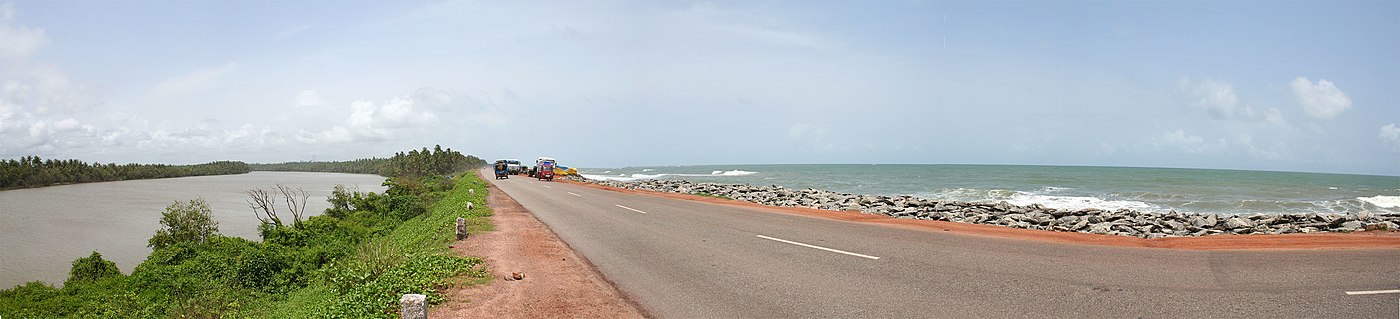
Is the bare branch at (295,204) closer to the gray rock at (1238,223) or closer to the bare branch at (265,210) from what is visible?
the bare branch at (265,210)

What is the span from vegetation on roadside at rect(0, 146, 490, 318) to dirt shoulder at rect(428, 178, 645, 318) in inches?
20.9

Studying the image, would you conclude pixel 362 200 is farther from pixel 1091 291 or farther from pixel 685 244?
pixel 1091 291

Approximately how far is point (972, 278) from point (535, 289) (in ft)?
22.0

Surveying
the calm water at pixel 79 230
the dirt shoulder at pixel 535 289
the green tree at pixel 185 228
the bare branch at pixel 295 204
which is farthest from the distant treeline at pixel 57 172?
the dirt shoulder at pixel 535 289

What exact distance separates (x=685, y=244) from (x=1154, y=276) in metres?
8.72

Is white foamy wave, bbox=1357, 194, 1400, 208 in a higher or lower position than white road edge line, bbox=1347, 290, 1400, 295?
lower

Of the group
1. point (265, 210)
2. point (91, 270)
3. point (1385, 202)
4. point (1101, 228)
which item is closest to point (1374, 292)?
point (1101, 228)

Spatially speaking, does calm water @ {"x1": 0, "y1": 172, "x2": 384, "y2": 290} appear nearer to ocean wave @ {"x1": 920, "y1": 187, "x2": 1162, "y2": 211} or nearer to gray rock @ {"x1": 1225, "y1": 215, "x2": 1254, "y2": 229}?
gray rock @ {"x1": 1225, "y1": 215, "x2": 1254, "y2": 229}

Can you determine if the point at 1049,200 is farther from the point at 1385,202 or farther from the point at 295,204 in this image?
the point at 295,204

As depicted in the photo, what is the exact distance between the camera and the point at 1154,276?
975cm

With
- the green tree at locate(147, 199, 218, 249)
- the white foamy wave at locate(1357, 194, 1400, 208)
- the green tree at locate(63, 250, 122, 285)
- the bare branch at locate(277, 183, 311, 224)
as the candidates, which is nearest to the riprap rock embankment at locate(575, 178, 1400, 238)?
the white foamy wave at locate(1357, 194, 1400, 208)

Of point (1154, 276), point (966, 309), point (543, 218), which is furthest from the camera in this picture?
point (543, 218)

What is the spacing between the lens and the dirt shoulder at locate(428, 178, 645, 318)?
345 inches

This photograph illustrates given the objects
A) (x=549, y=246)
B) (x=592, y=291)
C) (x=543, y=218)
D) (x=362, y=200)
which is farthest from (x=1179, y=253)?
(x=362, y=200)
